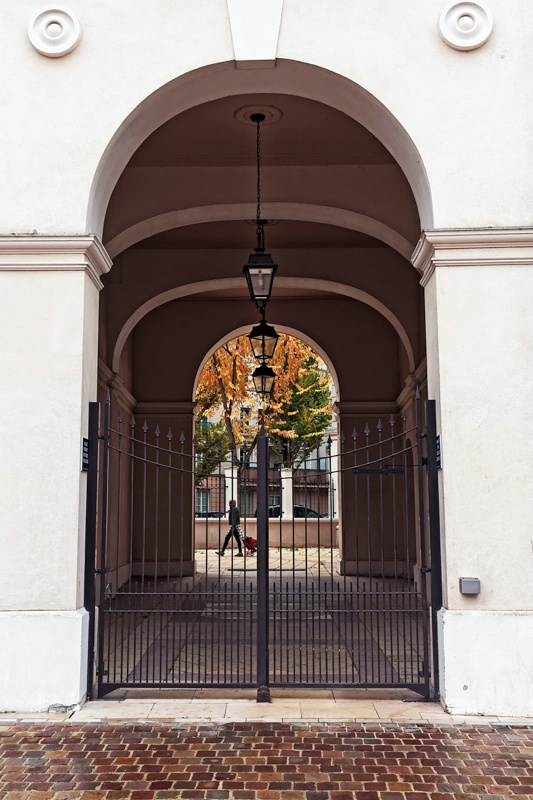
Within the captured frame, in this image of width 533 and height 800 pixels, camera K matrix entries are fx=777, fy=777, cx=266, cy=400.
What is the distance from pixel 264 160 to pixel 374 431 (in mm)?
7894

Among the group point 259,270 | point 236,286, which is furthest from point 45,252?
point 236,286

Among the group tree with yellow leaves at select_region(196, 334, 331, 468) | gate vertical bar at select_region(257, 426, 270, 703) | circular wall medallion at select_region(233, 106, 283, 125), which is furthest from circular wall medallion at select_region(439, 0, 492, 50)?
tree with yellow leaves at select_region(196, 334, 331, 468)

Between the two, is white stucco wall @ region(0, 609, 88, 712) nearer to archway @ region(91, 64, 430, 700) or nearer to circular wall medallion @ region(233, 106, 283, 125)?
archway @ region(91, 64, 430, 700)

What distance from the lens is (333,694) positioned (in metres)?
7.07

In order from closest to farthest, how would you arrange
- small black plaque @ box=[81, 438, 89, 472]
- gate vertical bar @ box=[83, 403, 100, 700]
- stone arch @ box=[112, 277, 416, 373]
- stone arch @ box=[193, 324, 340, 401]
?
small black plaque @ box=[81, 438, 89, 472], gate vertical bar @ box=[83, 403, 100, 700], stone arch @ box=[112, 277, 416, 373], stone arch @ box=[193, 324, 340, 401]

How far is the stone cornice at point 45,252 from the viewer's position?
22.6 feet

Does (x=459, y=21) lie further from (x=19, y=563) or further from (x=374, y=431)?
(x=374, y=431)

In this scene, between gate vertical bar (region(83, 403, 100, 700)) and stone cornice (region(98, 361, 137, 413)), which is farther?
stone cornice (region(98, 361, 137, 413))

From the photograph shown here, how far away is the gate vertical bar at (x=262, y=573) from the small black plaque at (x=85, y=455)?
61.0 inches

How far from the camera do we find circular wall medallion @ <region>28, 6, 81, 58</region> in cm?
705

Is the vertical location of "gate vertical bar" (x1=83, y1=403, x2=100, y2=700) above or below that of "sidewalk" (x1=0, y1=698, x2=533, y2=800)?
above

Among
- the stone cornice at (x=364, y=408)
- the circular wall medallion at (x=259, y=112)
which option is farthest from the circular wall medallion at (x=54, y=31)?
the stone cornice at (x=364, y=408)

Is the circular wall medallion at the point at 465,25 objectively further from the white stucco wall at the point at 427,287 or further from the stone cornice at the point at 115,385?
the stone cornice at the point at 115,385

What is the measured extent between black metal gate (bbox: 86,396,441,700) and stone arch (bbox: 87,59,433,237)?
2111 millimetres
